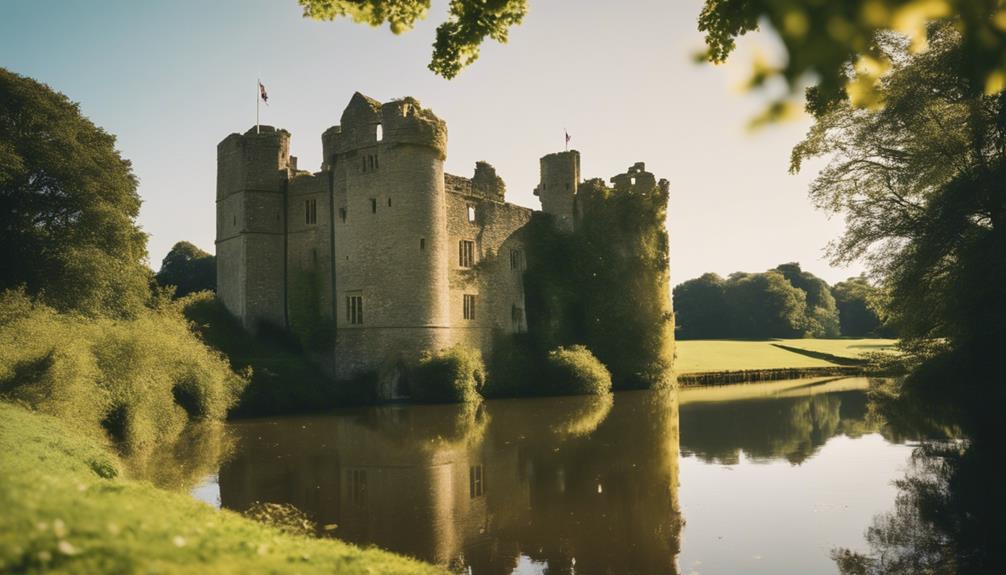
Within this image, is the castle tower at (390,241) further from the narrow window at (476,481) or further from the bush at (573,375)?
the narrow window at (476,481)

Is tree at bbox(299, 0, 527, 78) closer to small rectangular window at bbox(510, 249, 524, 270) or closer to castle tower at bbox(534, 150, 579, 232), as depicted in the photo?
small rectangular window at bbox(510, 249, 524, 270)

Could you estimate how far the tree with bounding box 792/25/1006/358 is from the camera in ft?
59.0

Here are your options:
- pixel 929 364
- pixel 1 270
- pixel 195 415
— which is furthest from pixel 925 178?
pixel 1 270

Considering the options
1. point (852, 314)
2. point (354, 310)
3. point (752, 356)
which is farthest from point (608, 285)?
point (852, 314)

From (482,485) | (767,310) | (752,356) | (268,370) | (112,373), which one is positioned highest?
(767,310)

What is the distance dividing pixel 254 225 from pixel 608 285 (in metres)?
19.2

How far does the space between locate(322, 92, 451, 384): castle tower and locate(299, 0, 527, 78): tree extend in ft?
63.7

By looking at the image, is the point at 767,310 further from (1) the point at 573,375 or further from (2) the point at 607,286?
(1) the point at 573,375

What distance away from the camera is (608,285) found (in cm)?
3559

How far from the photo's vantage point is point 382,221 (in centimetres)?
2770

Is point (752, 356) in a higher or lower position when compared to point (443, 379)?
lower

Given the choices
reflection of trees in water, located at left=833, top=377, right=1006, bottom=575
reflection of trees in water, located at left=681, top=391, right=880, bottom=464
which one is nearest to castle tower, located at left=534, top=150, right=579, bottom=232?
reflection of trees in water, located at left=681, top=391, right=880, bottom=464

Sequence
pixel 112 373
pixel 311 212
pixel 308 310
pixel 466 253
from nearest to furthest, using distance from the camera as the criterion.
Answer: pixel 112 373 < pixel 308 310 < pixel 311 212 < pixel 466 253

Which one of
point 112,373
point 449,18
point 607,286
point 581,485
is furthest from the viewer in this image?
point 607,286
